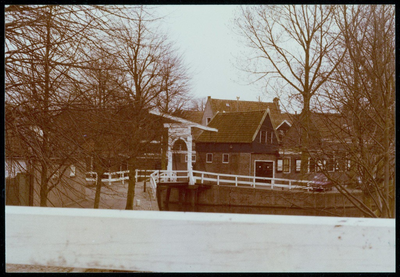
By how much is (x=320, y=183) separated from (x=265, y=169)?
5465 millimetres

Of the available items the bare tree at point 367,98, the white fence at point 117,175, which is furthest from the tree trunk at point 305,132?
the white fence at point 117,175

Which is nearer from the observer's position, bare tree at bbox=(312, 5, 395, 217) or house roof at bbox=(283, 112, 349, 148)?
bare tree at bbox=(312, 5, 395, 217)

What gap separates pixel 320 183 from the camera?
881 centimetres

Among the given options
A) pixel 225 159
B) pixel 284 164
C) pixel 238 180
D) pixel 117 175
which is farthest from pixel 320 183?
pixel 225 159

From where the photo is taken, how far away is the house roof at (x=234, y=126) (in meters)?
14.4

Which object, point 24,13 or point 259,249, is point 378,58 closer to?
point 24,13

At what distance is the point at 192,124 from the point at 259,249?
13503 millimetres

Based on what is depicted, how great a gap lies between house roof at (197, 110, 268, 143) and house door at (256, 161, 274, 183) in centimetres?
102

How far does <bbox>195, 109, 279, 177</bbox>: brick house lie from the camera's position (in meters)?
14.2

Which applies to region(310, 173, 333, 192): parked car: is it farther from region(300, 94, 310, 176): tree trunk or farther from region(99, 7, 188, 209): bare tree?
region(99, 7, 188, 209): bare tree

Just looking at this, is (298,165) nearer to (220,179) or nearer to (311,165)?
(311,165)

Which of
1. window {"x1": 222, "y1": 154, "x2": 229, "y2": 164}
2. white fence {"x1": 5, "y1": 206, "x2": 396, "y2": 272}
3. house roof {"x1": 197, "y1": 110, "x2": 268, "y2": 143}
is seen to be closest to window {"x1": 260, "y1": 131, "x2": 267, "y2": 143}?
house roof {"x1": 197, "y1": 110, "x2": 268, "y2": 143}

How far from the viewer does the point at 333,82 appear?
23.4ft

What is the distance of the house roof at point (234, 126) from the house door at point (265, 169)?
1016 millimetres
